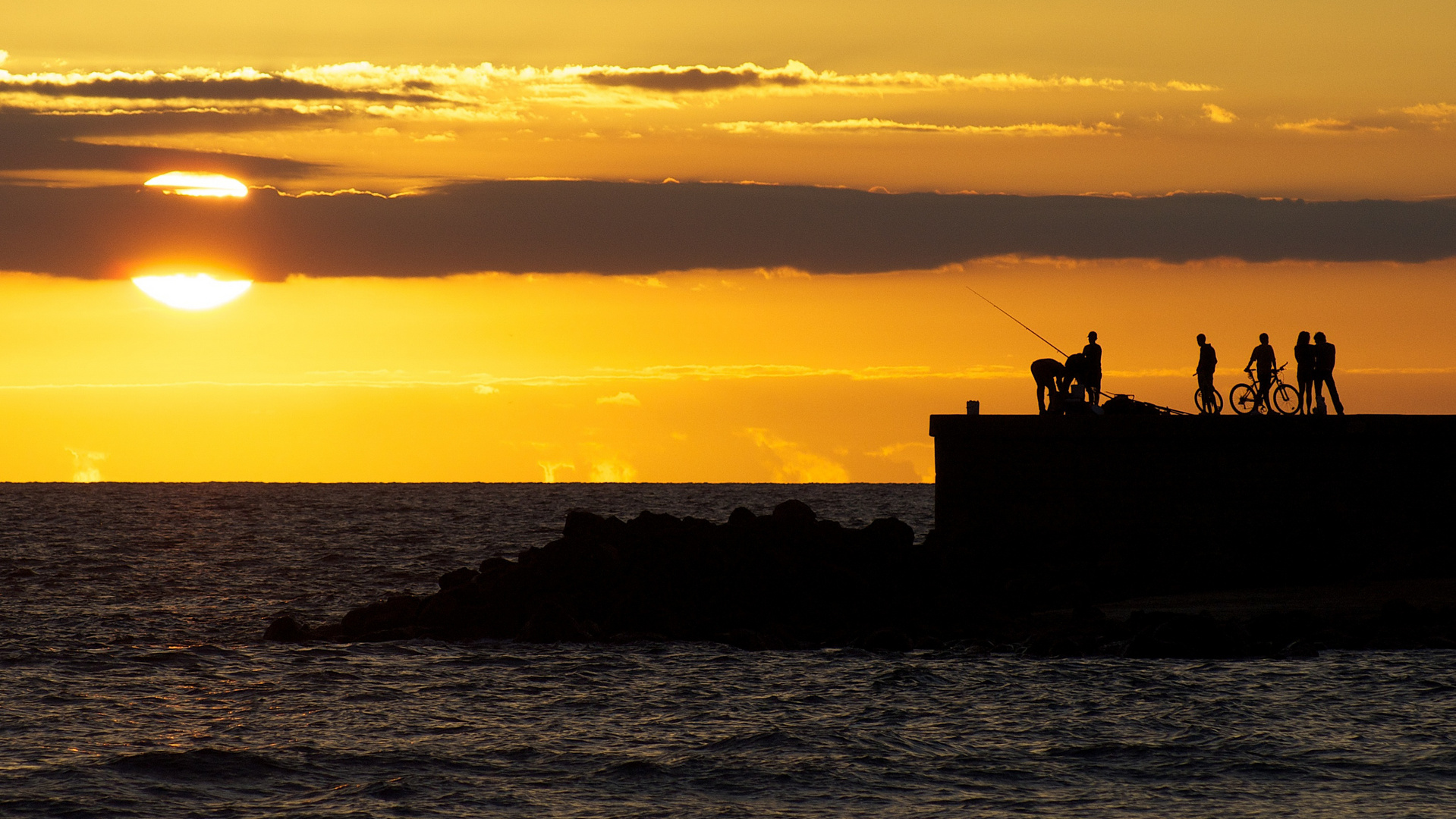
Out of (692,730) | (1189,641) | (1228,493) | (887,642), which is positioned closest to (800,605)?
(887,642)

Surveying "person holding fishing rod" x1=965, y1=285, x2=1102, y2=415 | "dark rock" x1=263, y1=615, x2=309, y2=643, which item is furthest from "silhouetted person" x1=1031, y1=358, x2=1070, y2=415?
"dark rock" x1=263, y1=615, x2=309, y2=643

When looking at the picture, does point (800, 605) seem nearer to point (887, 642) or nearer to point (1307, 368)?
point (887, 642)

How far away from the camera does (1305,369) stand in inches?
1069

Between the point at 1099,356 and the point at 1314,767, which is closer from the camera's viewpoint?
the point at 1314,767

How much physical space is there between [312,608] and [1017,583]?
1350cm

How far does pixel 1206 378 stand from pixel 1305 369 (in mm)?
1697

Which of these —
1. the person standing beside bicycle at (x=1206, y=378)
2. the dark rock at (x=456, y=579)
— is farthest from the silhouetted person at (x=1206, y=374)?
the dark rock at (x=456, y=579)

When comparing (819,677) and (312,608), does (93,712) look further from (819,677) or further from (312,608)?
(312,608)

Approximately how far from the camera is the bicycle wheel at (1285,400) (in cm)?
2762

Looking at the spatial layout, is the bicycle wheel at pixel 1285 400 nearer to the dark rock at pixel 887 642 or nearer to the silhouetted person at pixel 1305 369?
the silhouetted person at pixel 1305 369

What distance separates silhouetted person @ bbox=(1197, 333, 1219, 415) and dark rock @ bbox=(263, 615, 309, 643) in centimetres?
1541

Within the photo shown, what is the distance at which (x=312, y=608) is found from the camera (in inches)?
1227

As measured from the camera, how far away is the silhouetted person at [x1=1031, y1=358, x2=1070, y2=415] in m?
29.0

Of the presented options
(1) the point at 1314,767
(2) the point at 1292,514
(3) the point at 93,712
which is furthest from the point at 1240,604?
(3) the point at 93,712
